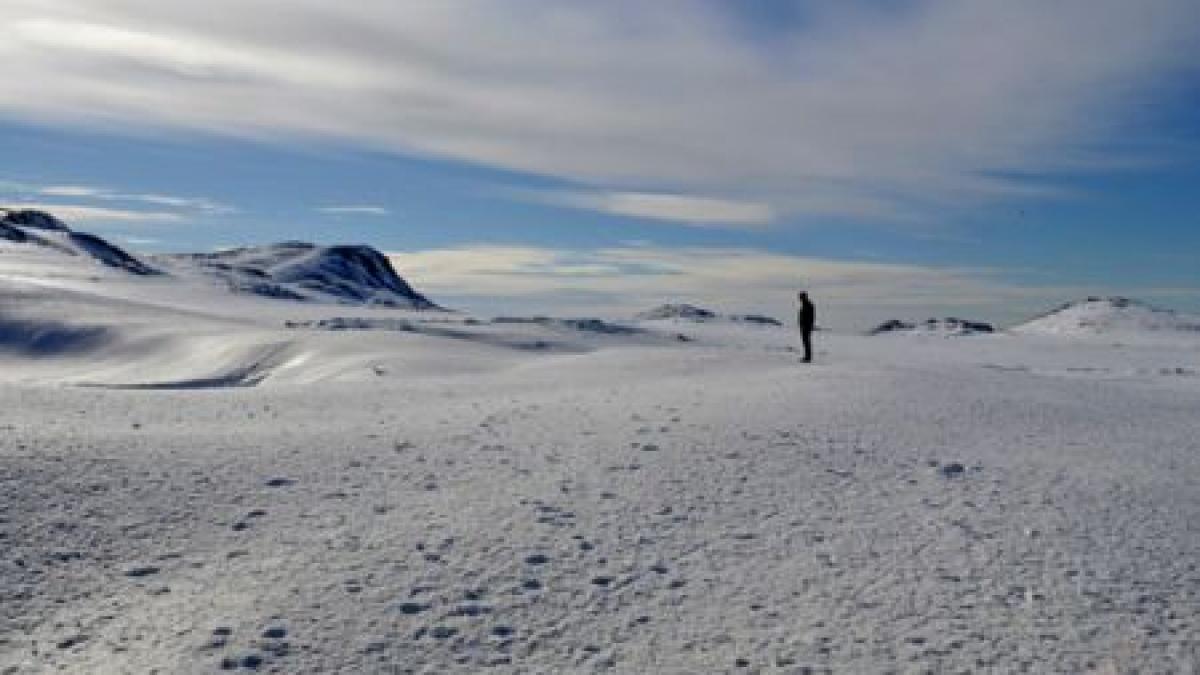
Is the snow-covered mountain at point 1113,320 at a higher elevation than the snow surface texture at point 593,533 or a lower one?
higher

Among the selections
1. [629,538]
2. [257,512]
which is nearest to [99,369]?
[257,512]

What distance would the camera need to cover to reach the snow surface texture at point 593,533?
9195 mm

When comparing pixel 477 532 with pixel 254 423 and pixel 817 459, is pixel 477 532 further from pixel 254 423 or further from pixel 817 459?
Result: pixel 254 423

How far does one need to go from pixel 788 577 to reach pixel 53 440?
9.40 meters

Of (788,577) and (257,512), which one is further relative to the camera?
(257,512)

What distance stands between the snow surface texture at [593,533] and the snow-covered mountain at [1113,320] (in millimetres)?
107147

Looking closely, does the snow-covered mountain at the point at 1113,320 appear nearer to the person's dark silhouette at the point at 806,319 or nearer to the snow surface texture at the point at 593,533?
the person's dark silhouette at the point at 806,319

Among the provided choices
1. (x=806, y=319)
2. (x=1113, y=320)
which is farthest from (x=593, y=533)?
(x=1113, y=320)

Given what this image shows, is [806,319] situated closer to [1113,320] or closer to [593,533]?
[593,533]

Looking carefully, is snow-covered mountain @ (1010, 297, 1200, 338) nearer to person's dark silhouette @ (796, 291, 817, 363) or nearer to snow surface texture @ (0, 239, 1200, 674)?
person's dark silhouette @ (796, 291, 817, 363)

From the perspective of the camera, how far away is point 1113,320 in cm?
13625

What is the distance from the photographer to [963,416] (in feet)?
60.0

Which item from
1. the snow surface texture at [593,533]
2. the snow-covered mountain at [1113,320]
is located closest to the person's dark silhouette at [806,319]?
the snow surface texture at [593,533]

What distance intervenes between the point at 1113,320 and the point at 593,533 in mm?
140120
